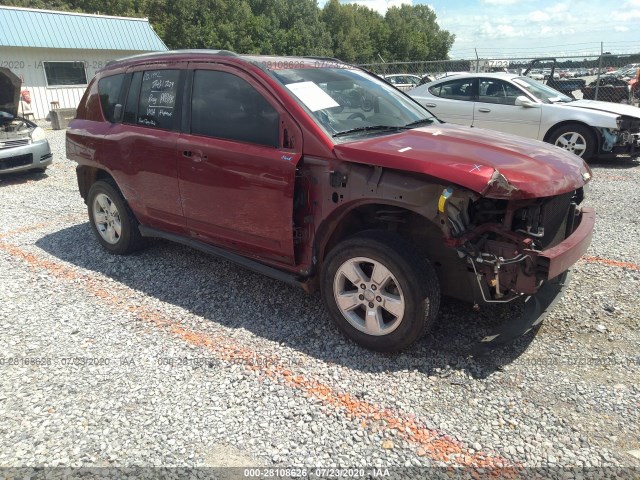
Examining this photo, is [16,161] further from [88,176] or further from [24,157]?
[88,176]

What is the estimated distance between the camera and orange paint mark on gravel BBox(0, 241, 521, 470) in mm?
2490

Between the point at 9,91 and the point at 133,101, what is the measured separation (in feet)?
19.6

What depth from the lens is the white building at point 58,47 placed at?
1942 cm

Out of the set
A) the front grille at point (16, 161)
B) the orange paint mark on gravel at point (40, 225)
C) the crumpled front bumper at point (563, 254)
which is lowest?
the orange paint mark on gravel at point (40, 225)

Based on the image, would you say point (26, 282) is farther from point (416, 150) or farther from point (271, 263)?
point (416, 150)

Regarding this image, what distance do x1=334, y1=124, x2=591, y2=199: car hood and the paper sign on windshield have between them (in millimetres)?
457

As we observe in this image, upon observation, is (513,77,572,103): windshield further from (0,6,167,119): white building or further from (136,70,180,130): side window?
(0,6,167,119): white building

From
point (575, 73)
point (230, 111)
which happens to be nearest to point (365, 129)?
point (230, 111)

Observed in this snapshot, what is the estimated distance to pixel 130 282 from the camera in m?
4.69

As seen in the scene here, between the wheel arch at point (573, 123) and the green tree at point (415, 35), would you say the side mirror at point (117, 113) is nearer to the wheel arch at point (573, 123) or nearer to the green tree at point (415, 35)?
the wheel arch at point (573, 123)

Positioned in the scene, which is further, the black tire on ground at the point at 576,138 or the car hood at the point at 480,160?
the black tire on ground at the point at 576,138

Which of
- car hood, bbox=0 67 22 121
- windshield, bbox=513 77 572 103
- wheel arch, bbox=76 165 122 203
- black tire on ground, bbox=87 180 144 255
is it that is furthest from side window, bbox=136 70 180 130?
windshield, bbox=513 77 572 103

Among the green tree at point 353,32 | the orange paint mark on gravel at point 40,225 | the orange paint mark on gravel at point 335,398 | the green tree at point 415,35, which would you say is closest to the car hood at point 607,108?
the orange paint mark on gravel at point 335,398

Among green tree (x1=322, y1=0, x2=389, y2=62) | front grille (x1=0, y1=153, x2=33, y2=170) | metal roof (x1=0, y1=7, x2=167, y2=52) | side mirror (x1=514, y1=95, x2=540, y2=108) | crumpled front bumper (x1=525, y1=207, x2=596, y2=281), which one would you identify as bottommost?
front grille (x1=0, y1=153, x2=33, y2=170)
